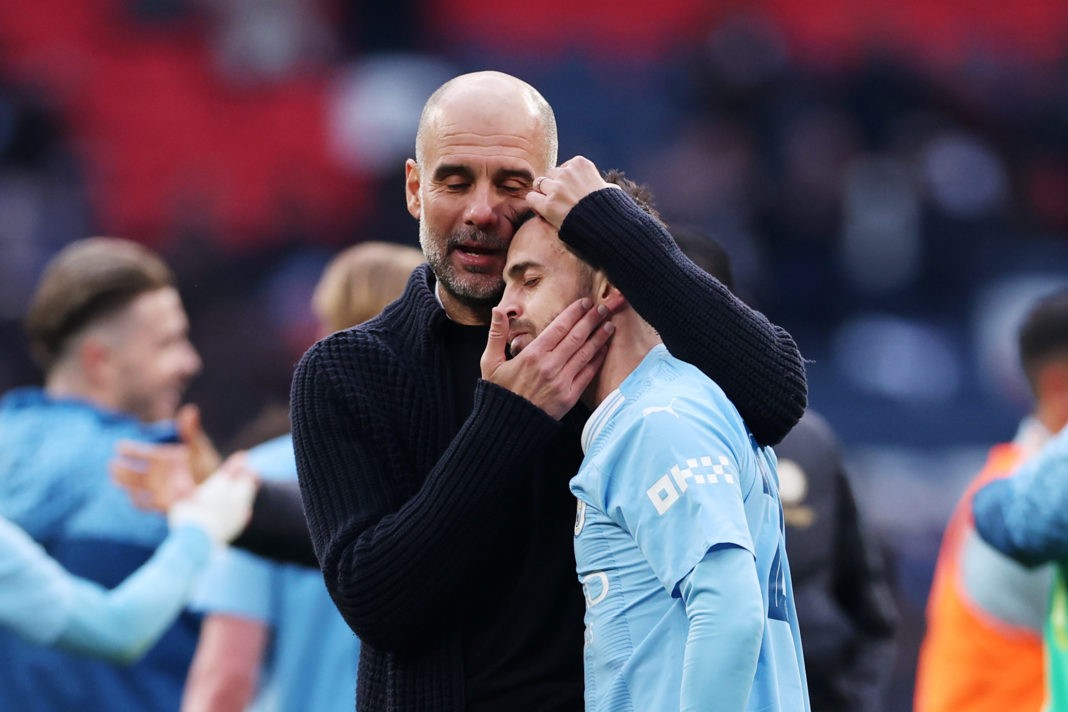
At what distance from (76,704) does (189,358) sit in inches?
42.9

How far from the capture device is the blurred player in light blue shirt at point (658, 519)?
2189 mm

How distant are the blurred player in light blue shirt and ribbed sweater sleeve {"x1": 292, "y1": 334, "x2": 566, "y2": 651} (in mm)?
126

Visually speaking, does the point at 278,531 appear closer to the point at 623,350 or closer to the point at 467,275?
the point at 467,275

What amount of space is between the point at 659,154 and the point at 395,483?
406 inches

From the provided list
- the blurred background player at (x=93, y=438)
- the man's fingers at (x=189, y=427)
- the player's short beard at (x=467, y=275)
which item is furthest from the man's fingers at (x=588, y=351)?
the blurred background player at (x=93, y=438)

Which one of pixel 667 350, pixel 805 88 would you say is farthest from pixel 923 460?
pixel 667 350

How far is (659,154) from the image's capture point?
12.7m

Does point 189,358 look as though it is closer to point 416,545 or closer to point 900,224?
point 416,545

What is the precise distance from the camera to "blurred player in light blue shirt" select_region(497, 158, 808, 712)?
7.18ft

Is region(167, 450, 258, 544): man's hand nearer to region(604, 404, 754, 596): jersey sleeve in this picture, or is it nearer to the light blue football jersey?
the light blue football jersey

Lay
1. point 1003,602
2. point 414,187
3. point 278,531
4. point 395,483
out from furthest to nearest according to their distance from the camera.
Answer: point 1003,602
point 278,531
point 414,187
point 395,483

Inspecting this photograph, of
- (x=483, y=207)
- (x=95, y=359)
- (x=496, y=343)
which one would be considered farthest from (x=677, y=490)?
(x=95, y=359)

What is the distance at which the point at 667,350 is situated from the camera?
2.53 meters

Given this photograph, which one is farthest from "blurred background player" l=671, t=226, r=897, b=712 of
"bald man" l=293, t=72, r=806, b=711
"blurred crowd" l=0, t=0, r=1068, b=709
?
"blurred crowd" l=0, t=0, r=1068, b=709
